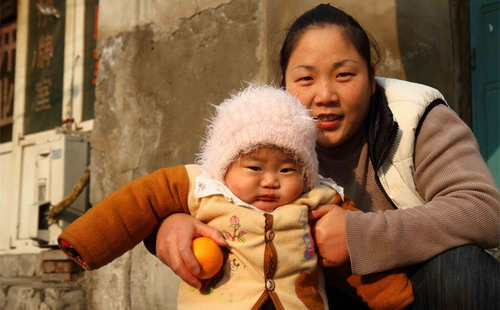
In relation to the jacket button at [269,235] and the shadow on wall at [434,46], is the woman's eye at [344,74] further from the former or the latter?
the shadow on wall at [434,46]

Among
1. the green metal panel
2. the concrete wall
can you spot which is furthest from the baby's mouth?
the green metal panel

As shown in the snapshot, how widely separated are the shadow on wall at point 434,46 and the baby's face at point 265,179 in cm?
163

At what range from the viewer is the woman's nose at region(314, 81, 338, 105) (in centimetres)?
204

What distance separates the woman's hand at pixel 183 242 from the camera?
174 cm

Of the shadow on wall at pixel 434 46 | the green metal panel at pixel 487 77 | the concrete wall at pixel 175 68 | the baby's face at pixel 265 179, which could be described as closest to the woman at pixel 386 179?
the baby's face at pixel 265 179

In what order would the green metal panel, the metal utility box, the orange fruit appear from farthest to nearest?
the metal utility box, the green metal panel, the orange fruit

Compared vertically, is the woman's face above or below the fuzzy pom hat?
above

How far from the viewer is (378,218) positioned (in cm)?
178

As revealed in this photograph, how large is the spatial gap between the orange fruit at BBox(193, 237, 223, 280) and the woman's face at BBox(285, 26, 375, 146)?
22.9 inches

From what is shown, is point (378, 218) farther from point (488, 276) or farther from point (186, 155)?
point (186, 155)

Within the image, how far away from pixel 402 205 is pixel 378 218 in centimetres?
30

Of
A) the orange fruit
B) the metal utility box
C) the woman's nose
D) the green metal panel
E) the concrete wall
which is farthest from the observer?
the metal utility box

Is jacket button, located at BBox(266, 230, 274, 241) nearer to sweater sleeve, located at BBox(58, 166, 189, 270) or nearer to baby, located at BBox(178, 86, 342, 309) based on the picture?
baby, located at BBox(178, 86, 342, 309)

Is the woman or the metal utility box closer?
the woman
